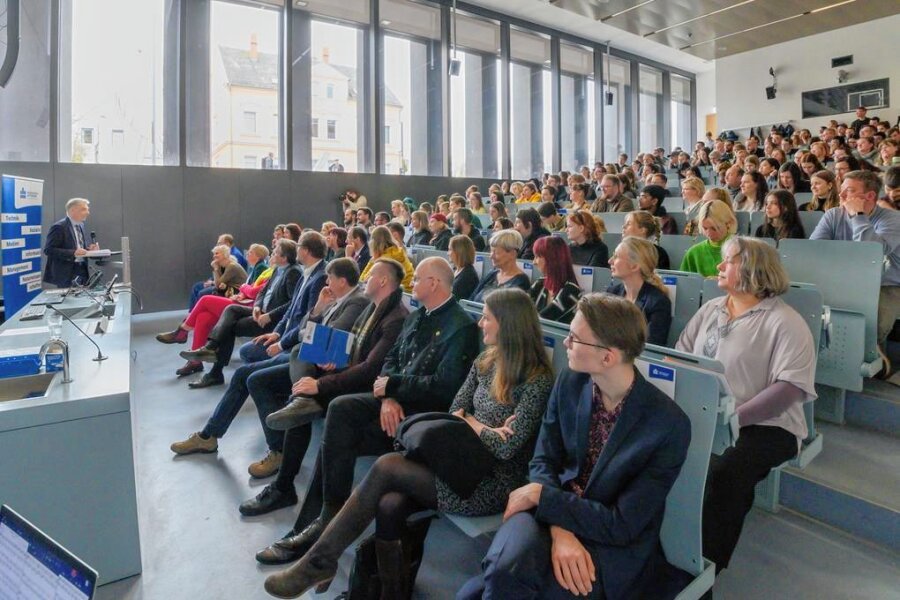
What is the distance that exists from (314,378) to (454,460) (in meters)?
1.22

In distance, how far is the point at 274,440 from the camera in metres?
2.88

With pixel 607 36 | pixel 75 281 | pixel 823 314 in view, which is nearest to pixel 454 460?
pixel 823 314

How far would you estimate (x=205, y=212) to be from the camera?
7.95 m

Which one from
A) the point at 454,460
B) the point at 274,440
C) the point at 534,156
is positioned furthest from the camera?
the point at 534,156

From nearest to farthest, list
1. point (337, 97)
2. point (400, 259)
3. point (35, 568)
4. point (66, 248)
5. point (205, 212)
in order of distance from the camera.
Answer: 1. point (35, 568)
2. point (400, 259)
3. point (66, 248)
4. point (205, 212)
5. point (337, 97)

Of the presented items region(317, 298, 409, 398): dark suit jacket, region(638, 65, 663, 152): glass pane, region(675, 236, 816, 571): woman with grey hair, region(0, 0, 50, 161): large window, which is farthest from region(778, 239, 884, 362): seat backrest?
region(638, 65, 663, 152): glass pane

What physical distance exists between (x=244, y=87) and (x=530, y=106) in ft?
19.5

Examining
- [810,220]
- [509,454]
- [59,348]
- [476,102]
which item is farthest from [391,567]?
[476,102]

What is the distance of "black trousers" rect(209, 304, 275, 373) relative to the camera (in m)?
4.34

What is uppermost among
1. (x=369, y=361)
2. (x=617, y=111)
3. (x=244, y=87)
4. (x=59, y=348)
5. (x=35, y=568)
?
(x=617, y=111)

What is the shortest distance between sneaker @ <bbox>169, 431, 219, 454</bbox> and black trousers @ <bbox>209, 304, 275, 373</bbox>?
1.29 metres

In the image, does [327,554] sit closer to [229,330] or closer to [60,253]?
[229,330]

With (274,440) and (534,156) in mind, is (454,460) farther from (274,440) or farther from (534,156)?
(534,156)

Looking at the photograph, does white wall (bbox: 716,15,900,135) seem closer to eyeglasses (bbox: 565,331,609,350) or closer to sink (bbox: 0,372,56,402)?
eyeglasses (bbox: 565,331,609,350)
